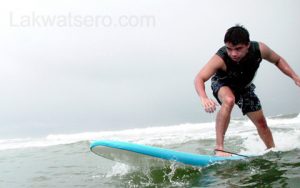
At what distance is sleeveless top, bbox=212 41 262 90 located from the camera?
532cm

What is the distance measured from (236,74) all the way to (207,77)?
75 cm

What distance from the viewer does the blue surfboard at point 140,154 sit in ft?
15.6

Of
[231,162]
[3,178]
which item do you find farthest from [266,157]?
[3,178]

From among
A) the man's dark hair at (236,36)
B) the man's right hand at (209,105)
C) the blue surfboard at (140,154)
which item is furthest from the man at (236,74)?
the man's right hand at (209,105)

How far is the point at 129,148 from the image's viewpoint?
15.5 feet

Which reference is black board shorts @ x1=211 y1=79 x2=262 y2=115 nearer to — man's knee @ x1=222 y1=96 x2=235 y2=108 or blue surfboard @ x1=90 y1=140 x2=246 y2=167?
man's knee @ x1=222 y1=96 x2=235 y2=108

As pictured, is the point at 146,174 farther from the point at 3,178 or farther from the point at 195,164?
the point at 3,178

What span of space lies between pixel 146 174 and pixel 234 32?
2.22 meters

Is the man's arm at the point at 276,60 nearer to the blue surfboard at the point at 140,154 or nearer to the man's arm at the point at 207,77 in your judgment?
the man's arm at the point at 207,77

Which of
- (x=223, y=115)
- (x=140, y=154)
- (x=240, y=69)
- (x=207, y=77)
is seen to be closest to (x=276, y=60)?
(x=240, y=69)

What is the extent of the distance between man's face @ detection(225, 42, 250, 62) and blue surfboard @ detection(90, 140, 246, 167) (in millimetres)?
1426

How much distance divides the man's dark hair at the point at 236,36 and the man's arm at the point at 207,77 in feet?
1.25

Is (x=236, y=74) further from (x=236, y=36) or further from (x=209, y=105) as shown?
(x=209, y=105)

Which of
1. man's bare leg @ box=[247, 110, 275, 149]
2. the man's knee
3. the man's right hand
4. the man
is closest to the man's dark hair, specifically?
the man
